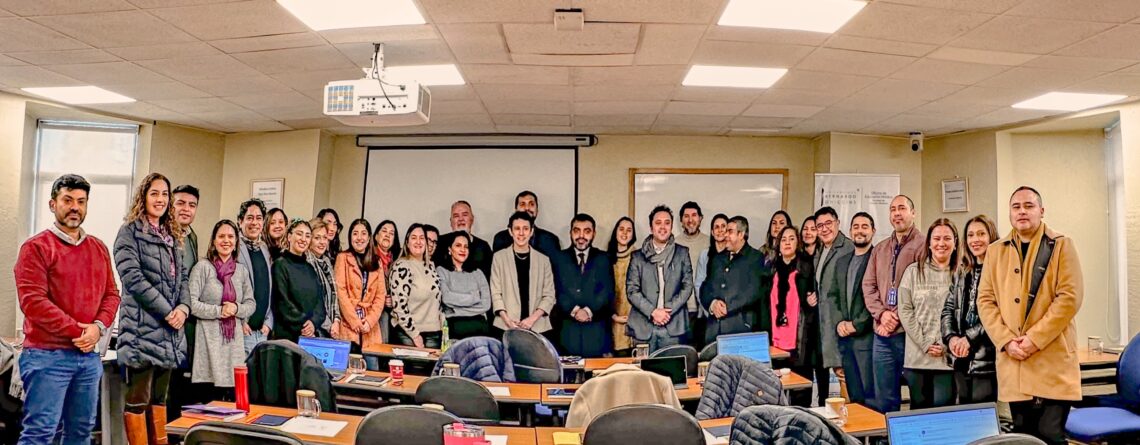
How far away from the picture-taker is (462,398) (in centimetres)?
294

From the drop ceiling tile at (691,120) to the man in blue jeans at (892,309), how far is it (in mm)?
2076

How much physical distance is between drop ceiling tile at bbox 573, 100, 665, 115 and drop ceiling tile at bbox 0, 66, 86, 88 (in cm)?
376

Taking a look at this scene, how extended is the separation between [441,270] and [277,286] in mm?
1264

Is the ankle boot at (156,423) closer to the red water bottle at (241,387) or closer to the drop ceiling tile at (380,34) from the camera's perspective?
the red water bottle at (241,387)

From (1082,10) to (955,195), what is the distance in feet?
13.3

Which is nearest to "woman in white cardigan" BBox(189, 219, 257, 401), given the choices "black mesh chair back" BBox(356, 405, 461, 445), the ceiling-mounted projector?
the ceiling-mounted projector

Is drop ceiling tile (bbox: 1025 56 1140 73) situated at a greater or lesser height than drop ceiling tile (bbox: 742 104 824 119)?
lesser

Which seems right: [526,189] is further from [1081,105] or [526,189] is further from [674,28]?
[1081,105]

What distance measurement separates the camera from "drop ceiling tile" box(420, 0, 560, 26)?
333cm

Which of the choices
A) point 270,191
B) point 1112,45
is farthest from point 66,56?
point 1112,45

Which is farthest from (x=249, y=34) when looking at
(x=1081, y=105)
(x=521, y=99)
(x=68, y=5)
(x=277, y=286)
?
(x=1081, y=105)

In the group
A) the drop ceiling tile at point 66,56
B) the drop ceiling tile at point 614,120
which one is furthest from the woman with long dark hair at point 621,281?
the drop ceiling tile at point 66,56

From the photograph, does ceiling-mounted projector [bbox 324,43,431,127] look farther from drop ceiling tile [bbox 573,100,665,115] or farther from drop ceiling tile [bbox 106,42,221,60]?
drop ceiling tile [bbox 573,100,665,115]

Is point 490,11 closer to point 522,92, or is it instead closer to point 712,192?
point 522,92
